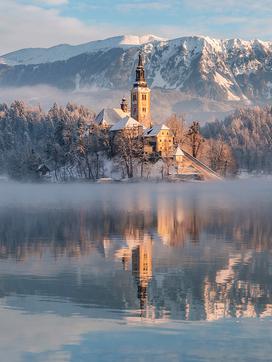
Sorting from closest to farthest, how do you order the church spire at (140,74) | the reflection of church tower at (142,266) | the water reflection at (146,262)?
the water reflection at (146,262), the reflection of church tower at (142,266), the church spire at (140,74)

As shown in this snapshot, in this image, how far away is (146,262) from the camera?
31.6 m

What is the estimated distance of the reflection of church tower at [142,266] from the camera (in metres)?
24.8

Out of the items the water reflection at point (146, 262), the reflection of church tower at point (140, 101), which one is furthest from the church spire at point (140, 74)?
the water reflection at point (146, 262)

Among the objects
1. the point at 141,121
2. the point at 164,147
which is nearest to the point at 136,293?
the point at 164,147

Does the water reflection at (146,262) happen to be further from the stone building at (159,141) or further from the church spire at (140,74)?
the church spire at (140,74)

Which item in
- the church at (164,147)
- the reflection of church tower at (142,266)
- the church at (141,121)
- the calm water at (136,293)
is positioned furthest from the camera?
the church at (141,121)

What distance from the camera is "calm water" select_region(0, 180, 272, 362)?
1841cm

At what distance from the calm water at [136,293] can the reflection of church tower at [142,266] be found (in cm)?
4

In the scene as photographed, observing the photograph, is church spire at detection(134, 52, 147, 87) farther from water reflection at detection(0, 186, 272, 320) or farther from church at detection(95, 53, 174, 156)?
water reflection at detection(0, 186, 272, 320)

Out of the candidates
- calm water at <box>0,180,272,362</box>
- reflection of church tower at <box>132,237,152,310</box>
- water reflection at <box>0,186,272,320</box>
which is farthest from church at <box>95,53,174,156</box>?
reflection of church tower at <box>132,237,152,310</box>

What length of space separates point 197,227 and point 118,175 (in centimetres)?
8401

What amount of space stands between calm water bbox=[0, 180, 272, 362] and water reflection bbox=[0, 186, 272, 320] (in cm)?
5

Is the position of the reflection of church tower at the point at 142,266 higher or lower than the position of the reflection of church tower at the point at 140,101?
lower

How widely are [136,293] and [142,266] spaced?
5.85 meters
